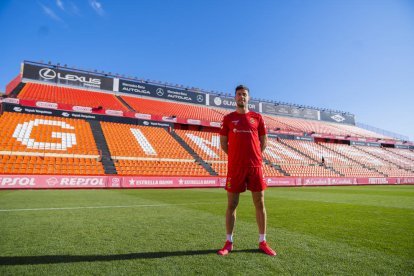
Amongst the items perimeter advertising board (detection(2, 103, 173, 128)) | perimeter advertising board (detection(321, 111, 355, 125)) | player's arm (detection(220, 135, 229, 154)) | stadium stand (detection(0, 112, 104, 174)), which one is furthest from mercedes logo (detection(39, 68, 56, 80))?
perimeter advertising board (detection(321, 111, 355, 125))

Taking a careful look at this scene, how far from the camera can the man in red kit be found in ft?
11.7

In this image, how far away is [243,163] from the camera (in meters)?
3.60

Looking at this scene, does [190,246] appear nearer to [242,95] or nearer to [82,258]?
[82,258]

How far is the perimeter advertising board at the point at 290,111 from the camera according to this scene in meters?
41.5

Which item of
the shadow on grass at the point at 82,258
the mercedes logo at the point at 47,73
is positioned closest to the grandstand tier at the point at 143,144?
the mercedes logo at the point at 47,73

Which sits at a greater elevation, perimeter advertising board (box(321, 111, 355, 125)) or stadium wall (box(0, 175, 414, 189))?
perimeter advertising board (box(321, 111, 355, 125))

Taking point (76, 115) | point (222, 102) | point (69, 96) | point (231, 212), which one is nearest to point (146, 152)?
point (76, 115)

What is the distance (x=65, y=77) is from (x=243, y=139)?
101ft

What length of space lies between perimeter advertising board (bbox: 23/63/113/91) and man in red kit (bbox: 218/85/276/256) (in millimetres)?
30093

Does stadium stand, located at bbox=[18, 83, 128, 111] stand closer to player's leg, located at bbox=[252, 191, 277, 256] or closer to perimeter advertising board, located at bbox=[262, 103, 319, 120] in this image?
perimeter advertising board, located at bbox=[262, 103, 319, 120]

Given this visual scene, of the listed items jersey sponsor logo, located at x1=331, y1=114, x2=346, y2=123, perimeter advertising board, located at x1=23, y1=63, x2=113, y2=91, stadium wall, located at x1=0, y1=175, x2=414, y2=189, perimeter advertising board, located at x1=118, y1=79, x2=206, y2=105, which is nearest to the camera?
stadium wall, located at x1=0, y1=175, x2=414, y2=189

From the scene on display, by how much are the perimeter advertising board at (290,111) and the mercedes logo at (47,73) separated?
1138 inches

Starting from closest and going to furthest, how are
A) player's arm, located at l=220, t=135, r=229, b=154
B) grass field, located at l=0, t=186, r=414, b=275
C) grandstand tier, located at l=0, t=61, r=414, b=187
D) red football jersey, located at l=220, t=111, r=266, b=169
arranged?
grass field, located at l=0, t=186, r=414, b=275
red football jersey, located at l=220, t=111, r=266, b=169
player's arm, located at l=220, t=135, r=229, b=154
grandstand tier, located at l=0, t=61, r=414, b=187

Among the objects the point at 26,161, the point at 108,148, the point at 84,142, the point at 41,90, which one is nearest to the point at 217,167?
the point at 108,148
